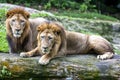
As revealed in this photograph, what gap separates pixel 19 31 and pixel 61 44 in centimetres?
85

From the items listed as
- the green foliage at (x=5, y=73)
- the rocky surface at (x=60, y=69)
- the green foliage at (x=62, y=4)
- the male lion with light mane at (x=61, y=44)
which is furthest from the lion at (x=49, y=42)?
the green foliage at (x=62, y=4)

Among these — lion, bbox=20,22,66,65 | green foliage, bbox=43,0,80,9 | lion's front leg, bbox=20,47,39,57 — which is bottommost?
green foliage, bbox=43,0,80,9

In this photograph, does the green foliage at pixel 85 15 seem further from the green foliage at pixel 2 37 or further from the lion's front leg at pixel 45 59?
the lion's front leg at pixel 45 59

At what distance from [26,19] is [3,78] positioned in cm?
134

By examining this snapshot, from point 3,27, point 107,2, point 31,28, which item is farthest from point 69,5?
point 31,28

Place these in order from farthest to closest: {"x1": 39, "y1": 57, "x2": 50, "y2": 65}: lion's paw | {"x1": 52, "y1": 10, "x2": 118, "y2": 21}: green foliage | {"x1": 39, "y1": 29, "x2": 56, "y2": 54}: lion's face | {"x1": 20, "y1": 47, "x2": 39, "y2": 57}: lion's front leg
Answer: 1. {"x1": 52, "y1": 10, "x2": 118, "y2": 21}: green foliage
2. {"x1": 20, "y1": 47, "x2": 39, "y2": 57}: lion's front leg
3. {"x1": 39, "y1": 57, "x2": 50, "y2": 65}: lion's paw
4. {"x1": 39, "y1": 29, "x2": 56, "y2": 54}: lion's face

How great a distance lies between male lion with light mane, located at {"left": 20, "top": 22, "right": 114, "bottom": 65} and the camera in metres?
8.02

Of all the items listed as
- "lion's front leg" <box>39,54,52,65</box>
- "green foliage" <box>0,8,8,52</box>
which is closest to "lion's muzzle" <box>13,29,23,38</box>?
"lion's front leg" <box>39,54,52,65</box>

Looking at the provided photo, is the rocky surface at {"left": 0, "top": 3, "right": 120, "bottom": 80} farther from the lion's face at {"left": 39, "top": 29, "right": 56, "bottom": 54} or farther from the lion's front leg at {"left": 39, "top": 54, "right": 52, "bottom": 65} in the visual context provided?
the lion's face at {"left": 39, "top": 29, "right": 56, "bottom": 54}

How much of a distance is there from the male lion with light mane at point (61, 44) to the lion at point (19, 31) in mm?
441

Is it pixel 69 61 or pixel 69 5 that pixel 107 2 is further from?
pixel 69 61

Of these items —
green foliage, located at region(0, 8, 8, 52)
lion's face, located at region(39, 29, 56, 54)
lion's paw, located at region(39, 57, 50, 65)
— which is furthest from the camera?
green foliage, located at region(0, 8, 8, 52)

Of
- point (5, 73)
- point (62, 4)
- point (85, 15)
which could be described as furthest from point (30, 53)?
point (62, 4)

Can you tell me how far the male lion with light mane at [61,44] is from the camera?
8023 millimetres
